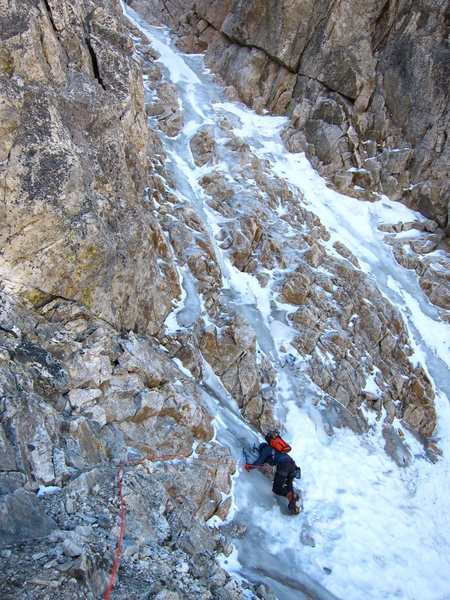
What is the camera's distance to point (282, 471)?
36.4 ft

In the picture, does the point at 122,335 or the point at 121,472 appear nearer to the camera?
the point at 121,472

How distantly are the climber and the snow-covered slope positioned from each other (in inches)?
9.0

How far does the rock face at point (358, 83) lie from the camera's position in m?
26.9

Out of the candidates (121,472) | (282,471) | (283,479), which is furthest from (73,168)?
(283,479)

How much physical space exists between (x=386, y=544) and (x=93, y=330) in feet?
28.9

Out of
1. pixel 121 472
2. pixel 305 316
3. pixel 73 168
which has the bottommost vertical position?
pixel 305 316

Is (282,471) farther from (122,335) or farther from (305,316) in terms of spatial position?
(305,316)

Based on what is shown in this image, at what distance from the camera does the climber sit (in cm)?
1093

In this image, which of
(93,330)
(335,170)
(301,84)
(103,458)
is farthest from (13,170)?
(301,84)

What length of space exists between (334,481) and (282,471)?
2339 mm

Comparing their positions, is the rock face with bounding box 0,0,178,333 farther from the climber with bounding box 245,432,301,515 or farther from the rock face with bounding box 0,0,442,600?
the climber with bounding box 245,432,301,515

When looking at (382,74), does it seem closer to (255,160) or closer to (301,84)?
(301,84)

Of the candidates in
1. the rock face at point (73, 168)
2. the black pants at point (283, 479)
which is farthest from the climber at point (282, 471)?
the rock face at point (73, 168)

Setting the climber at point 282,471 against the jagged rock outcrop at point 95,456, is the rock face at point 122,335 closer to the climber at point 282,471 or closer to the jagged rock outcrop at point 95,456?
the jagged rock outcrop at point 95,456
